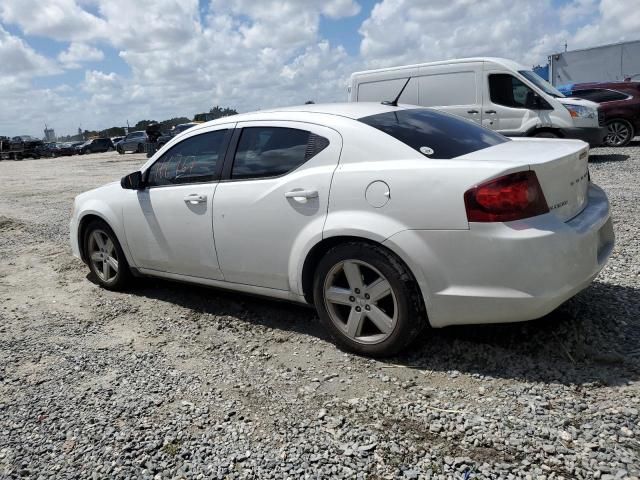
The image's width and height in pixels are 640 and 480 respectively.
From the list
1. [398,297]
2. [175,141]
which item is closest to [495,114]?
[175,141]

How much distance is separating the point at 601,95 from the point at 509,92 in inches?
176

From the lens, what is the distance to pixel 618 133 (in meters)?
13.6

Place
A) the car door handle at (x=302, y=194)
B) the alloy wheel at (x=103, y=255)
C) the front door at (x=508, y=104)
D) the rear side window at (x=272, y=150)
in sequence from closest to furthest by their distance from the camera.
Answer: the car door handle at (x=302, y=194)
the rear side window at (x=272, y=150)
the alloy wheel at (x=103, y=255)
the front door at (x=508, y=104)

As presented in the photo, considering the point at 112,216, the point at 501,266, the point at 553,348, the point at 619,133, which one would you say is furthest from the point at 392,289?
→ the point at 619,133

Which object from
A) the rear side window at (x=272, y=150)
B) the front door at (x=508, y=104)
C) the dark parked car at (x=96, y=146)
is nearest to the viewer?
the rear side window at (x=272, y=150)

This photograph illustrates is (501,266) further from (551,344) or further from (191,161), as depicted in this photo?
(191,161)

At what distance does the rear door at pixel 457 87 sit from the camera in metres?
10.8

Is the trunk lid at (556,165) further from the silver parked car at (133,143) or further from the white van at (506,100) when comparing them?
the silver parked car at (133,143)

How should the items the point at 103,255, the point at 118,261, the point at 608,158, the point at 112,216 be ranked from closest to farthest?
the point at 112,216 < the point at 118,261 < the point at 103,255 < the point at 608,158

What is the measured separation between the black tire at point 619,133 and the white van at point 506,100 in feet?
9.42

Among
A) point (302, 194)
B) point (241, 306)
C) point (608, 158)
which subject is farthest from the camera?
point (608, 158)

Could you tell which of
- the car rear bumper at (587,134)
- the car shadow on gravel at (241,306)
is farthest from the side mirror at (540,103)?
the car shadow on gravel at (241,306)

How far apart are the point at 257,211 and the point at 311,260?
0.52m

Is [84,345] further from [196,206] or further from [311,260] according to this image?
[311,260]
